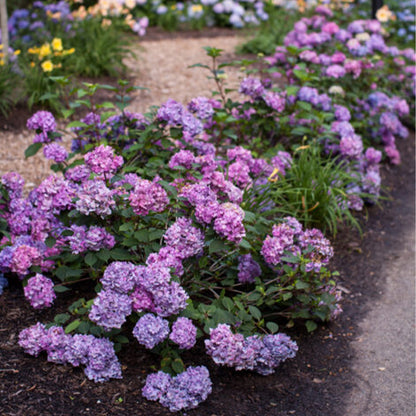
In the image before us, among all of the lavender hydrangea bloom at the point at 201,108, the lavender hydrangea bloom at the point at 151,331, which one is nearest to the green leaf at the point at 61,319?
the lavender hydrangea bloom at the point at 151,331

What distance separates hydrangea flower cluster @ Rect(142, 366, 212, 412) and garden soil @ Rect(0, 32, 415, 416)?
0.05 m

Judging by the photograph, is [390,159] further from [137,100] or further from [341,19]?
[341,19]

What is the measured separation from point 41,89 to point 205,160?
8.68ft

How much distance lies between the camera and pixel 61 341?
237 centimetres

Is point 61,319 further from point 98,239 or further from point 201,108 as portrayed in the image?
point 201,108

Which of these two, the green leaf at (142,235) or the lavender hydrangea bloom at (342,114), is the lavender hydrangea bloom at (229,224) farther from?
the lavender hydrangea bloom at (342,114)

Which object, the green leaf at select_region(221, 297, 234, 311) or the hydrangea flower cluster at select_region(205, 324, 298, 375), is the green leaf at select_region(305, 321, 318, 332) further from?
the green leaf at select_region(221, 297, 234, 311)

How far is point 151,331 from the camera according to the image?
2.20m


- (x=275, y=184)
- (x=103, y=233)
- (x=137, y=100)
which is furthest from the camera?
(x=137, y=100)

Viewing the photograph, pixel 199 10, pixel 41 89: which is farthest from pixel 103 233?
pixel 199 10

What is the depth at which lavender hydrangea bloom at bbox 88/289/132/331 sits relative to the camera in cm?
220

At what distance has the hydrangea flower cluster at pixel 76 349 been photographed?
230 centimetres

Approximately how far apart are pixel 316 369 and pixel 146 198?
3.71 feet

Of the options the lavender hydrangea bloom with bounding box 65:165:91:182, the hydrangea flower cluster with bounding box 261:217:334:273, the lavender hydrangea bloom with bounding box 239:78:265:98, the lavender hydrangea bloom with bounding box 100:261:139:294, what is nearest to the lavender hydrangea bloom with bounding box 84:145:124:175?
the lavender hydrangea bloom with bounding box 65:165:91:182
